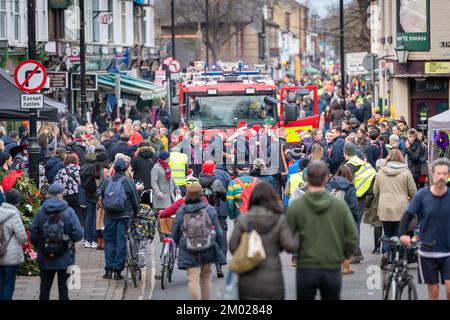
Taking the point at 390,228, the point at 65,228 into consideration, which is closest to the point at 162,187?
the point at 390,228

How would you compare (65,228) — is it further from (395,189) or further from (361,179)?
(361,179)

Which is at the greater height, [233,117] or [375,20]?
[375,20]

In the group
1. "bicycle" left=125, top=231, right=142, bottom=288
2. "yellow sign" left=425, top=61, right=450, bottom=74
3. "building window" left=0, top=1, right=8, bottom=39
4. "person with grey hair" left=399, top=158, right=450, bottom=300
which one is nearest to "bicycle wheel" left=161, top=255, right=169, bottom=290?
"bicycle" left=125, top=231, right=142, bottom=288

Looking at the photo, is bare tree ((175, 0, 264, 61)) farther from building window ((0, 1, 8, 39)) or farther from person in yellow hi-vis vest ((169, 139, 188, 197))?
person in yellow hi-vis vest ((169, 139, 188, 197))

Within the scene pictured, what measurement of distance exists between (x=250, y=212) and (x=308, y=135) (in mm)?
16250

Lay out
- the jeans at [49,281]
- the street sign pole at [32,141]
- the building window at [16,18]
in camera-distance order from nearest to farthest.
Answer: the jeans at [49,281]
the street sign pole at [32,141]
the building window at [16,18]

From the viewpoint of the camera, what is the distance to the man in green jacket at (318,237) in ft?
33.1

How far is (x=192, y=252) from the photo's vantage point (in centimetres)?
1317

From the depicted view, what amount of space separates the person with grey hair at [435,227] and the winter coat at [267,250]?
2088 mm

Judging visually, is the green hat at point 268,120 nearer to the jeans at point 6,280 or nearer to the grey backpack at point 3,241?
the jeans at point 6,280

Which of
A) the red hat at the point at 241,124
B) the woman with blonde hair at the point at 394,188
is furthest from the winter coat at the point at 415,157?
the woman with blonde hair at the point at 394,188

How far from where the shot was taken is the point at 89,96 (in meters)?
41.3

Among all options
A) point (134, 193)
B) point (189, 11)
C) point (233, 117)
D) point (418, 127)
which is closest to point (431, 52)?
point (418, 127)

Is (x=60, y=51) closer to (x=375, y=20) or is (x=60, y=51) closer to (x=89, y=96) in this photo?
(x=89, y=96)
